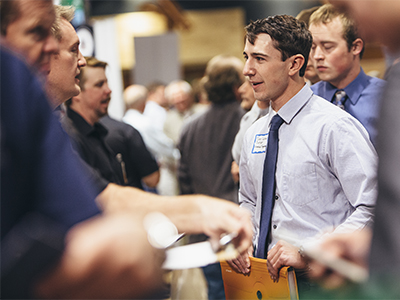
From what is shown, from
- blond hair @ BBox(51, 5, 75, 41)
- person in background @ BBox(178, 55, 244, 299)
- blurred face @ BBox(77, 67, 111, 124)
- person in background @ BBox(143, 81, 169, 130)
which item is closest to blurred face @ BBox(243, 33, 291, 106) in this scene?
blond hair @ BBox(51, 5, 75, 41)

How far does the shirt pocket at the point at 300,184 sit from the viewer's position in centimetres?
177

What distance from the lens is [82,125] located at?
102 inches

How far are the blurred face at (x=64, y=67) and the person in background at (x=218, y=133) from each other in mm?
2081

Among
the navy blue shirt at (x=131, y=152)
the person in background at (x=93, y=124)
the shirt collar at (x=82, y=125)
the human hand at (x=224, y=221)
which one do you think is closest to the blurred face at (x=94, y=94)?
the person in background at (x=93, y=124)

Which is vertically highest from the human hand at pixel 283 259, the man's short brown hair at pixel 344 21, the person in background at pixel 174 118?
the man's short brown hair at pixel 344 21

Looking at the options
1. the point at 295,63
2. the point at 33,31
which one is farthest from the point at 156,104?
the point at 33,31

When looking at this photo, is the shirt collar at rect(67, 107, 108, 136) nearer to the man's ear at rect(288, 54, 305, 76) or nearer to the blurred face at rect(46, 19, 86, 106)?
the blurred face at rect(46, 19, 86, 106)

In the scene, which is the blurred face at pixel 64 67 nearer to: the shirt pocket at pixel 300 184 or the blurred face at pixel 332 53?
the shirt pocket at pixel 300 184

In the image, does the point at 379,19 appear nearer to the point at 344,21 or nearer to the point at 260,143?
the point at 260,143

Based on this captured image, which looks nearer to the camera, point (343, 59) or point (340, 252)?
point (340, 252)

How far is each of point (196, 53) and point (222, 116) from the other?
10.2m

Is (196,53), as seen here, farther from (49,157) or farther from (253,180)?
(49,157)

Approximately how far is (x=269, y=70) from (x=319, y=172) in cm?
56

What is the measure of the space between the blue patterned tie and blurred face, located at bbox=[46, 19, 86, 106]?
3.04ft
